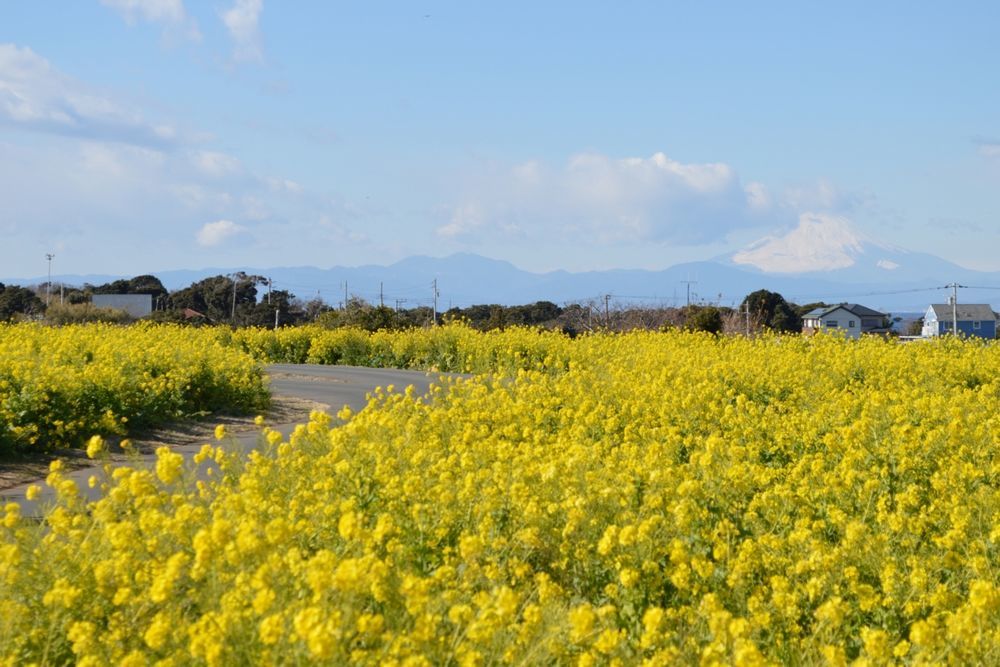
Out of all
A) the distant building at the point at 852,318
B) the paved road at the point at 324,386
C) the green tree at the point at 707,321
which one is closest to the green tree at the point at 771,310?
the distant building at the point at 852,318

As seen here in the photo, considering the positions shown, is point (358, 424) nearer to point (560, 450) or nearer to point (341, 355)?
point (560, 450)

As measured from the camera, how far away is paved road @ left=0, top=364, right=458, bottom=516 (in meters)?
11.5

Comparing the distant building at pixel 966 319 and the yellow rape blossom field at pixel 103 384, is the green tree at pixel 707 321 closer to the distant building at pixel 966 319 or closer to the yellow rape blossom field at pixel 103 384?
the yellow rape blossom field at pixel 103 384

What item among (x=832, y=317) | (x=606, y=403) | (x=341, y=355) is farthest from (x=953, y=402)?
(x=832, y=317)

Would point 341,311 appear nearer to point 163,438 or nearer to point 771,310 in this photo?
point 771,310

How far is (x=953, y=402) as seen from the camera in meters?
10.3

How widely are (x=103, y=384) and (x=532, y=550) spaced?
353 inches

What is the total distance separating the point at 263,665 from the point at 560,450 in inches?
182

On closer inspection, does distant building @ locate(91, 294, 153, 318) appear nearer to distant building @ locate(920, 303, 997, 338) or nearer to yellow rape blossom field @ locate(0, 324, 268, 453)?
yellow rape blossom field @ locate(0, 324, 268, 453)

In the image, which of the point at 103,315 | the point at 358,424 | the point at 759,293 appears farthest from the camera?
the point at 759,293

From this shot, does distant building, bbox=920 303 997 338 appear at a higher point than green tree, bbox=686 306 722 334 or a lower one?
higher

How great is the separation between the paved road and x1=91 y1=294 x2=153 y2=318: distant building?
42284mm

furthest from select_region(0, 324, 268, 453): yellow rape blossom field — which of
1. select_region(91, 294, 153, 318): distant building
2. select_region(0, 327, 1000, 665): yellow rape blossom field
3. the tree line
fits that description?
select_region(91, 294, 153, 318): distant building

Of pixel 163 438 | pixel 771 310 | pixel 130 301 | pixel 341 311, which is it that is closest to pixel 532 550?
pixel 163 438
